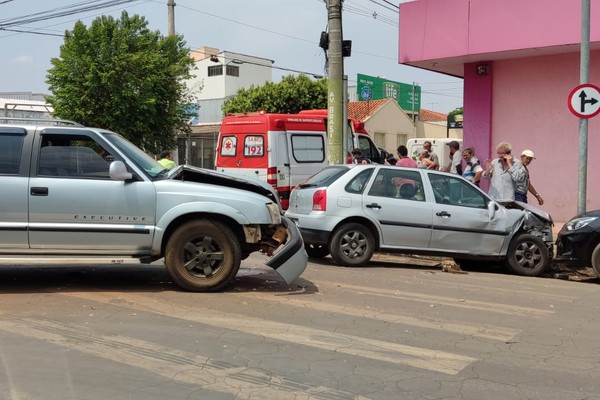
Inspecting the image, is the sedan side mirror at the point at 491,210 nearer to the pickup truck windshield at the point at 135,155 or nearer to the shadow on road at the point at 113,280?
the shadow on road at the point at 113,280

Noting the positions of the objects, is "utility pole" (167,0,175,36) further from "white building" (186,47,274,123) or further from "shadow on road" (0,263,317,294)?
"white building" (186,47,274,123)

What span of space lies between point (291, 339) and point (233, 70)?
172 feet

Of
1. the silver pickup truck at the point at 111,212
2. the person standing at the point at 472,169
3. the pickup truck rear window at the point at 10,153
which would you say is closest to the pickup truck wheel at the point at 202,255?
the silver pickup truck at the point at 111,212

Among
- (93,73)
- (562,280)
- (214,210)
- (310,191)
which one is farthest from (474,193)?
(93,73)

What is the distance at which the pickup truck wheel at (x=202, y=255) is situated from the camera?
6566 millimetres

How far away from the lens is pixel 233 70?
5547 cm

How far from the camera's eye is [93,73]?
2070 cm

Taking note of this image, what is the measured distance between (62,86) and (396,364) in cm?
1989

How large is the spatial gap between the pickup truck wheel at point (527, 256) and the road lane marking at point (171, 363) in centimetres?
594

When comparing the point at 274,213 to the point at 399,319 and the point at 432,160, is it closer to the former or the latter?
the point at 399,319

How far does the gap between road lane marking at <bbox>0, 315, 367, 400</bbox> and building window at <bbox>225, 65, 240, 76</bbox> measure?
168 feet

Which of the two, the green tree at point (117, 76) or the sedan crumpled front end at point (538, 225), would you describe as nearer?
the sedan crumpled front end at point (538, 225)

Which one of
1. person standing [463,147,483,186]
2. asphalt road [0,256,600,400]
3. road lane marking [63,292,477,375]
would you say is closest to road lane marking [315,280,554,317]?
asphalt road [0,256,600,400]

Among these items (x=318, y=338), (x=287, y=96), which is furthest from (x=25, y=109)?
(x=318, y=338)
